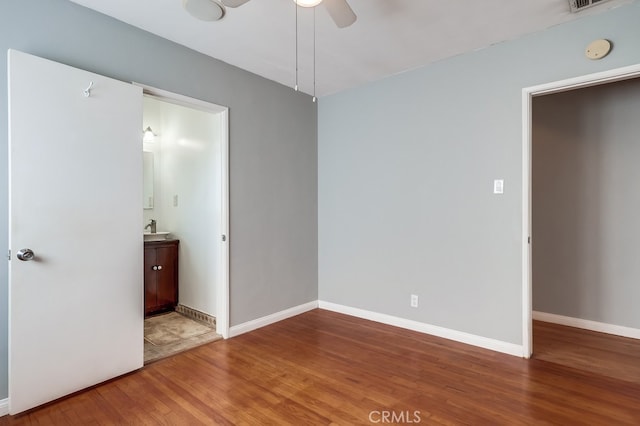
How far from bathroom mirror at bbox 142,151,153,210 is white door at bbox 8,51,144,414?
1.85 metres

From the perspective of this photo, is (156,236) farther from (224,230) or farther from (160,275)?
(224,230)

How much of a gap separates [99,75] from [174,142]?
1.77m

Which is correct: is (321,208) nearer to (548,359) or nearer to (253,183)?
(253,183)

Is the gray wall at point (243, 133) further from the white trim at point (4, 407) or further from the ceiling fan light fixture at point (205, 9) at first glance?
the ceiling fan light fixture at point (205, 9)

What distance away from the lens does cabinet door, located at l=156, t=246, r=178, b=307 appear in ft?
12.4

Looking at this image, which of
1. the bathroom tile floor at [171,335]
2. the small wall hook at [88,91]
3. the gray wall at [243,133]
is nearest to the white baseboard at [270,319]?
the gray wall at [243,133]

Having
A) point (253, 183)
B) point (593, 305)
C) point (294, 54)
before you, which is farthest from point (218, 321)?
point (593, 305)

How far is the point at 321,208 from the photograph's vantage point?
13.4 ft

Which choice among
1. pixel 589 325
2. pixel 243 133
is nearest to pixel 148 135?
pixel 243 133

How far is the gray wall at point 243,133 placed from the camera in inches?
80.7

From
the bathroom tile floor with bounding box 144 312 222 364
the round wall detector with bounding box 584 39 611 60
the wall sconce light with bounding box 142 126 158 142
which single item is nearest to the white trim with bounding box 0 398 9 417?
the bathroom tile floor with bounding box 144 312 222 364

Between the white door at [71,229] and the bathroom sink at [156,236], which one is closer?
the white door at [71,229]

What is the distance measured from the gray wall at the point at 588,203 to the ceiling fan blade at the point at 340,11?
9.15ft

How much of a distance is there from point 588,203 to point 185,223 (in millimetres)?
4316
